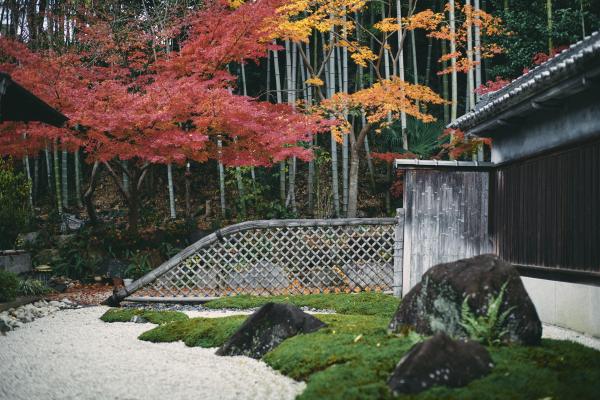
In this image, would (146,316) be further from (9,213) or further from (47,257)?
(47,257)

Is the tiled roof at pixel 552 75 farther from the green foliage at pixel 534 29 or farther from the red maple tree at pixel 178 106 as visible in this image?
the green foliage at pixel 534 29

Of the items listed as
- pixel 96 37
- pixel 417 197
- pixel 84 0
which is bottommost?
pixel 417 197

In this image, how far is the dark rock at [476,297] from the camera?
3.88m

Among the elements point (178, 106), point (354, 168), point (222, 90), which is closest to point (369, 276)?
point (354, 168)

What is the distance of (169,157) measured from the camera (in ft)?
30.9

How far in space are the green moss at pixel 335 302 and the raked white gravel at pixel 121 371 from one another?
2.25m

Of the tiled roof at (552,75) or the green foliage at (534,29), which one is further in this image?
the green foliage at (534,29)

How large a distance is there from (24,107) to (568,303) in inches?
261

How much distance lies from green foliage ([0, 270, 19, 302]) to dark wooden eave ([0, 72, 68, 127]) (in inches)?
81.0

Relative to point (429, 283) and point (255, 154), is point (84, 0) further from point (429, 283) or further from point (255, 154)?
point (429, 283)

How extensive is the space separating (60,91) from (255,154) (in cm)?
334

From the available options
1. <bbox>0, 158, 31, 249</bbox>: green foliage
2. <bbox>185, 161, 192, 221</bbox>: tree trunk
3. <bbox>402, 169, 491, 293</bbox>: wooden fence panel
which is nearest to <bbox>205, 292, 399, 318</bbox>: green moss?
<bbox>402, 169, 491, 293</bbox>: wooden fence panel

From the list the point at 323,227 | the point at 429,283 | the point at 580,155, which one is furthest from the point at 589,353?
the point at 323,227

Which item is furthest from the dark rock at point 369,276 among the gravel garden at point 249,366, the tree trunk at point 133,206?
the tree trunk at point 133,206
